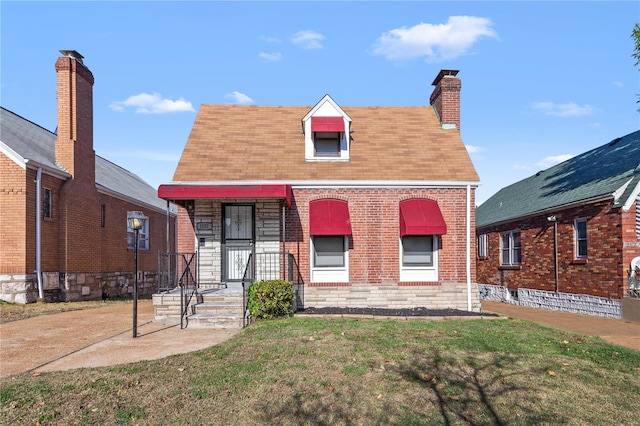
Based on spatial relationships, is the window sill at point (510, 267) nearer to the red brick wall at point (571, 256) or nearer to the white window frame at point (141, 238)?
the red brick wall at point (571, 256)

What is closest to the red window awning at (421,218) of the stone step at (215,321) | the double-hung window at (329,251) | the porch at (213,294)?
the double-hung window at (329,251)

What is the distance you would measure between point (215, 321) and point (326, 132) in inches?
276

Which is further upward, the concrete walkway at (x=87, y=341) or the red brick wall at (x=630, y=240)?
the red brick wall at (x=630, y=240)

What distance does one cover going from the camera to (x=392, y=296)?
12.6m

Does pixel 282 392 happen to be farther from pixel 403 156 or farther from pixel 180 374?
pixel 403 156

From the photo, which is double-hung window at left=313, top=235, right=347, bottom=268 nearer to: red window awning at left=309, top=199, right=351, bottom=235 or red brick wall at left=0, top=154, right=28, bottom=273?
red window awning at left=309, top=199, right=351, bottom=235

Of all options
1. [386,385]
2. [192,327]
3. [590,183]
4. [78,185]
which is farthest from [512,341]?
[78,185]

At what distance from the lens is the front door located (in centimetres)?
1277

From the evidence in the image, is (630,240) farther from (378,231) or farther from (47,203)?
(47,203)

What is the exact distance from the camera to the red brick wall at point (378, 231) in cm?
1267

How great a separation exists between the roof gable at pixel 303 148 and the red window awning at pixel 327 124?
0.45 meters

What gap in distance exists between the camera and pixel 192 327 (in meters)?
10.2

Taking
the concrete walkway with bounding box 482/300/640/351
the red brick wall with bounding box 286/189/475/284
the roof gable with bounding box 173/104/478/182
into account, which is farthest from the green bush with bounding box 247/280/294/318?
the concrete walkway with bounding box 482/300/640/351

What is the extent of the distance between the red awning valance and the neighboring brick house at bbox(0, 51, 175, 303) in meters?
2.82
